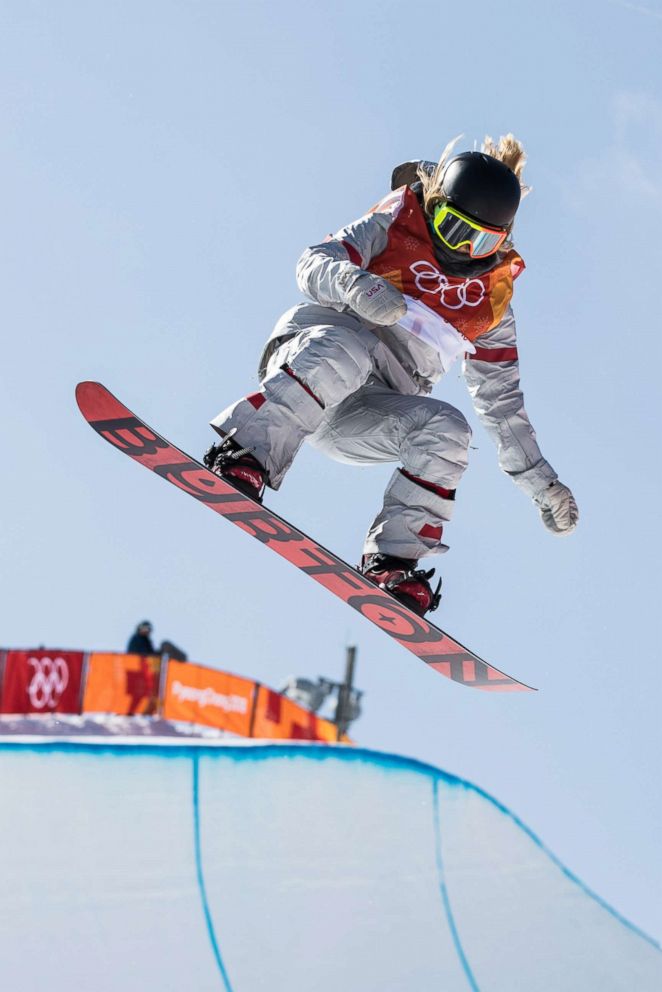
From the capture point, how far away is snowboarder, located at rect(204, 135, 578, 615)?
5613 millimetres

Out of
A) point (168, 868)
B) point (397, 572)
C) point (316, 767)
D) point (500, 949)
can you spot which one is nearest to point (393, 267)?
point (397, 572)

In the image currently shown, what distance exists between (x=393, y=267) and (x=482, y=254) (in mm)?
386

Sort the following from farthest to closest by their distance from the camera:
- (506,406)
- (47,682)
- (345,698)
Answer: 1. (345,698)
2. (47,682)
3. (506,406)

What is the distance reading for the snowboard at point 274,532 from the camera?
225 inches

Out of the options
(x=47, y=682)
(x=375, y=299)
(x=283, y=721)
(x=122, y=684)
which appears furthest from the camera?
(x=283, y=721)

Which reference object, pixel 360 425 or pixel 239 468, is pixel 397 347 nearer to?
pixel 360 425

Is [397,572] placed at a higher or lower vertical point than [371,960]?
higher

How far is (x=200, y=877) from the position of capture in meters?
5.55

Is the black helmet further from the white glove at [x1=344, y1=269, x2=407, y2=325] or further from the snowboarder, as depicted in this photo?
the white glove at [x1=344, y1=269, x2=407, y2=325]

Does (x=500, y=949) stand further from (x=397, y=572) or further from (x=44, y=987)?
(x=44, y=987)

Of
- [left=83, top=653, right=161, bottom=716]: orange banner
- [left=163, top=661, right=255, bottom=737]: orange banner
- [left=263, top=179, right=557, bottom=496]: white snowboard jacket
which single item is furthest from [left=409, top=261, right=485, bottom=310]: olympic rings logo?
[left=163, top=661, right=255, bottom=737]: orange banner

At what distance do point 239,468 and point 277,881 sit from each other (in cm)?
178

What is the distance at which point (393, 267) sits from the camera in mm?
5793

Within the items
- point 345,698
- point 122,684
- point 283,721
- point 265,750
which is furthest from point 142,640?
point 265,750
